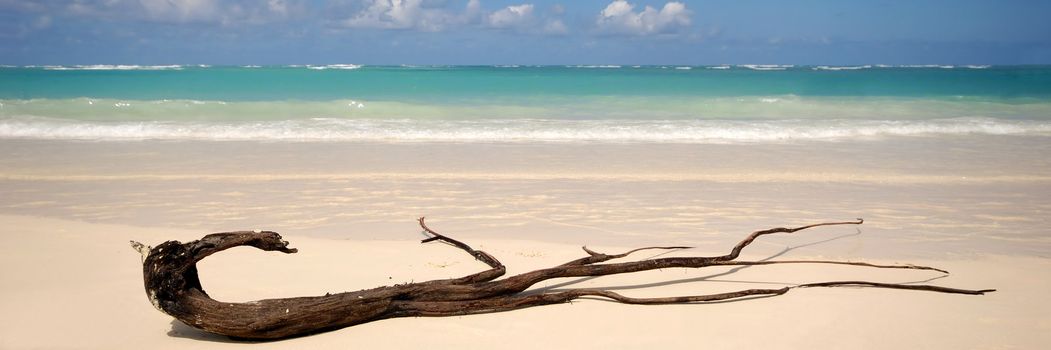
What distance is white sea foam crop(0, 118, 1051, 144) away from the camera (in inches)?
495

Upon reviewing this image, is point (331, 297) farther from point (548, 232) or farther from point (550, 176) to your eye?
point (550, 176)

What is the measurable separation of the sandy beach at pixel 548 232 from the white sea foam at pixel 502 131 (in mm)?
1829

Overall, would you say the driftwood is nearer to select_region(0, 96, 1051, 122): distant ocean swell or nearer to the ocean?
the ocean

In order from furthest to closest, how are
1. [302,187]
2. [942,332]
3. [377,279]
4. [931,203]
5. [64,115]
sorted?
1. [64,115]
2. [302,187]
3. [931,203]
4. [377,279]
5. [942,332]

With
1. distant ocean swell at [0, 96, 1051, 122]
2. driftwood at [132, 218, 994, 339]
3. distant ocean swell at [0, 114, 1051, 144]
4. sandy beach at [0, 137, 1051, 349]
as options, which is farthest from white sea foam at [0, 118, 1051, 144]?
driftwood at [132, 218, 994, 339]

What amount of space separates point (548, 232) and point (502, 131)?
8069 mm

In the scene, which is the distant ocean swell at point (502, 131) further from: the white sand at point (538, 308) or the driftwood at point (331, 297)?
the driftwood at point (331, 297)

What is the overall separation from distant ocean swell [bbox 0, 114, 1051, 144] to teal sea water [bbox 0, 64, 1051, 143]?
3cm

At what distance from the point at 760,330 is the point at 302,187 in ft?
17.1

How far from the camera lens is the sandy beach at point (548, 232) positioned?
3.28 metres

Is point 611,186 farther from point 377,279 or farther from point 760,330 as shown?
point 760,330

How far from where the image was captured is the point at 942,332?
3266 mm

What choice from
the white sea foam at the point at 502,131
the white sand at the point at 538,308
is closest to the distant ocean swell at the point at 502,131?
the white sea foam at the point at 502,131

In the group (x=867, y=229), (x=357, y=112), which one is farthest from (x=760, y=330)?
(x=357, y=112)
